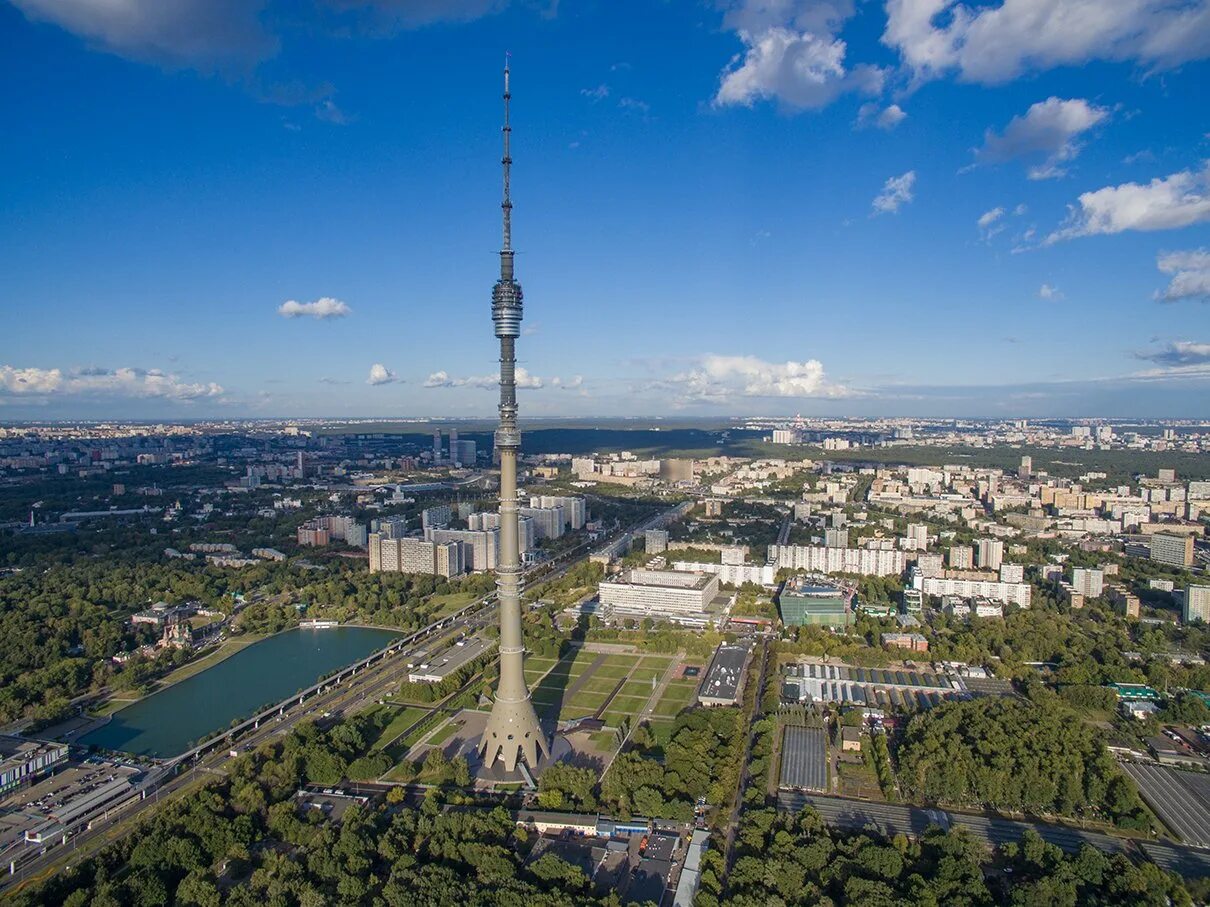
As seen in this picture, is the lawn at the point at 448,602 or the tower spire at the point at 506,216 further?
the lawn at the point at 448,602

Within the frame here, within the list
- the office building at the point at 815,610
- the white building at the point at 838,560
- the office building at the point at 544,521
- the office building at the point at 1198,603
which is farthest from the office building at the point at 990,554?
the office building at the point at 544,521

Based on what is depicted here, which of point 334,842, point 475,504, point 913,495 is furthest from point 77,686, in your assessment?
point 913,495

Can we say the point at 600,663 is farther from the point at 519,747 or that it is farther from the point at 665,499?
the point at 665,499

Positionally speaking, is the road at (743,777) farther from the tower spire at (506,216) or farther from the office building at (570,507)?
the office building at (570,507)

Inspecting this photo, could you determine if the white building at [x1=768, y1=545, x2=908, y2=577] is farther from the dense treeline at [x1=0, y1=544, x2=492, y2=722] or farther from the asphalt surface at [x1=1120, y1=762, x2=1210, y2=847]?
the asphalt surface at [x1=1120, y1=762, x2=1210, y2=847]

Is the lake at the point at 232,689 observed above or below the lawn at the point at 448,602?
below

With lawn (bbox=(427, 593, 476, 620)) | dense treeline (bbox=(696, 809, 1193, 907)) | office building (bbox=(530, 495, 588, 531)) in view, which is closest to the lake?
lawn (bbox=(427, 593, 476, 620))
